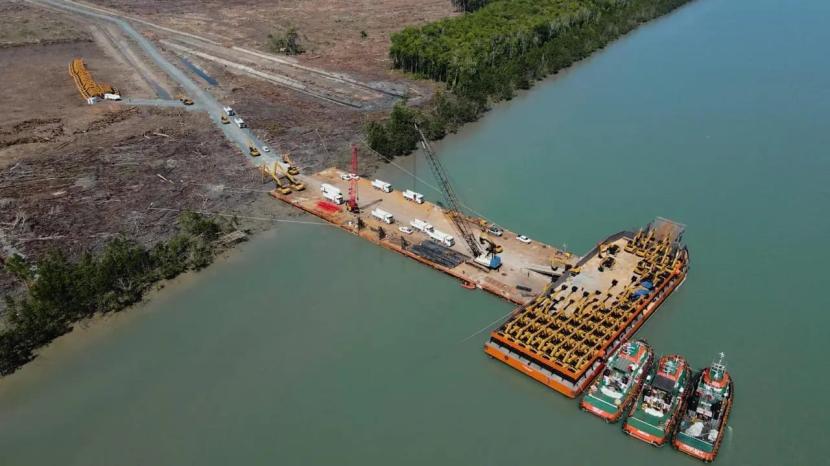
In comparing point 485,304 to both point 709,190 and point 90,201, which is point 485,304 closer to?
point 709,190

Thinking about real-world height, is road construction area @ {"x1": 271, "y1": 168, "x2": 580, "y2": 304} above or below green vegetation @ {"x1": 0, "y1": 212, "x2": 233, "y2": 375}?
above

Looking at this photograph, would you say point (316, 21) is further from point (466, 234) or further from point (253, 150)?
point (466, 234)

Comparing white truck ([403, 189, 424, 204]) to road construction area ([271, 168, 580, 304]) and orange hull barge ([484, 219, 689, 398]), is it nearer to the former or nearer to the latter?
road construction area ([271, 168, 580, 304])

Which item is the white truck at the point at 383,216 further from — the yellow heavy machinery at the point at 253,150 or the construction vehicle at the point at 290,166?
the yellow heavy machinery at the point at 253,150

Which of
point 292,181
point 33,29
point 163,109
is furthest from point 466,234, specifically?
point 33,29

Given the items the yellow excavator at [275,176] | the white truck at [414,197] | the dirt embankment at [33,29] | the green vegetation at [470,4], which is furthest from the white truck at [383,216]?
the green vegetation at [470,4]

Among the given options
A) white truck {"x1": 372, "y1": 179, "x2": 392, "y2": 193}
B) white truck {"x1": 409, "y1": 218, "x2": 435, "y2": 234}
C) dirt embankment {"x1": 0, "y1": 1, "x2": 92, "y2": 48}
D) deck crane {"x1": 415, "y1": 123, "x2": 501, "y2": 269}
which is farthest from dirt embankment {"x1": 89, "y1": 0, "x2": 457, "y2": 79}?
white truck {"x1": 409, "y1": 218, "x2": 435, "y2": 234}
